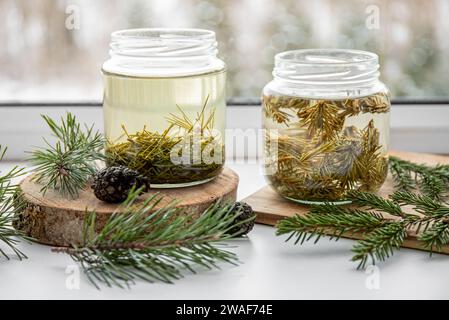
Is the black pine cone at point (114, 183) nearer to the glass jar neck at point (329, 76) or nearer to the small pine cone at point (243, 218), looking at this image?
the small pine cone at point (243, 218)

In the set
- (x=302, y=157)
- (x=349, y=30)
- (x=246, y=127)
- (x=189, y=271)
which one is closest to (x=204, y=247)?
(x=189, y=271)

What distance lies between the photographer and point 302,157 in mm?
926

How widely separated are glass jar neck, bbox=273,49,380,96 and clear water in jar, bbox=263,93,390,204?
2cm

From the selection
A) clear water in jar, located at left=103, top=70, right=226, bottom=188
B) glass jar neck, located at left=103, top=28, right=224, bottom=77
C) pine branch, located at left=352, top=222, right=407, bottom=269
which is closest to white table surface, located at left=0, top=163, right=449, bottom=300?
pine branch, located at left=352, top=222, right=407, bottom=269

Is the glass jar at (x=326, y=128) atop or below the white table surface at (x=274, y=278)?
atop

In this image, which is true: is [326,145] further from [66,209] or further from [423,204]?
[66,209]

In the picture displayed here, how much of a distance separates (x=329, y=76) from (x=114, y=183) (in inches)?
11.5

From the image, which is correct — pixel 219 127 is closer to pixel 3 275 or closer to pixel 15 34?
pixel 3 275

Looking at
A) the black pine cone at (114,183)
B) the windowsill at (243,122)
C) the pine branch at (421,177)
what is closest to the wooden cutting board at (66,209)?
the black pine cone at (114,183)

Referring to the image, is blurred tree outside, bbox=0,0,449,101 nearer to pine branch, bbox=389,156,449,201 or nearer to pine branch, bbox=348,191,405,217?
pine branch, bbox=389,156,449,201

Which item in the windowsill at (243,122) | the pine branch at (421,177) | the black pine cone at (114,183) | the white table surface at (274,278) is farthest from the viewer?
the windowsill at (243,122)

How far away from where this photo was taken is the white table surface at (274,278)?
2.46 feet

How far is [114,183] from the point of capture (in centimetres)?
86

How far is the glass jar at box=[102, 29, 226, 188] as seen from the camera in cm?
94
